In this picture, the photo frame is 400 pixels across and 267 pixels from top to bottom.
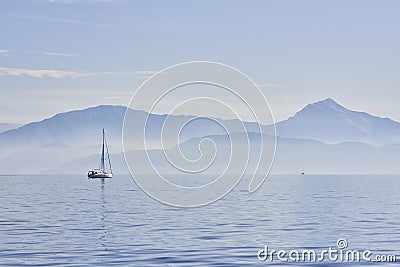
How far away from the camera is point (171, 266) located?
49.0 metres

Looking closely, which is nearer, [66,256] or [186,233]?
[66,256]

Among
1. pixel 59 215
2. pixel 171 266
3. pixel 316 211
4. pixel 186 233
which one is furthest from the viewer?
pixel 316 211

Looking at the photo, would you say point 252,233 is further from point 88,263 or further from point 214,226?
point 88,263

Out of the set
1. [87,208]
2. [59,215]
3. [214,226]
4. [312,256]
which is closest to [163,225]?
[214,226]

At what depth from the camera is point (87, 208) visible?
102m

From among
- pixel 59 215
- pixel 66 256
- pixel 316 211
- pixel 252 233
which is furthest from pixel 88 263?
pixel 316 211

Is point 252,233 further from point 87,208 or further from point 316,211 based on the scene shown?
point 87,208

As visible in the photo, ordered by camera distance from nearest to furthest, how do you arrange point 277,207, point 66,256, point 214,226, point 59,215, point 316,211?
point 66,256, point 214,226, point 59,215, point 316,211, point 277,207

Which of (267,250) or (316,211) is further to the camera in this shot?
(316,211)

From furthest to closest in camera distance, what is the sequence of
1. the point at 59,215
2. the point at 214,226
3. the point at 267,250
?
1. the point at 59,215
2. the point at 214,226
3. the point at 267,250

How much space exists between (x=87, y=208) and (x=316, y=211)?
29.3m

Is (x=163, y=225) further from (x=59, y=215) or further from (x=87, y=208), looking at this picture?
(x=87, y=208)

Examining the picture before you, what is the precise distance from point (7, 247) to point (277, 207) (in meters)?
52.4

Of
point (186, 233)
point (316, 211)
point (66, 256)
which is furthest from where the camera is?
point (316, 211)
